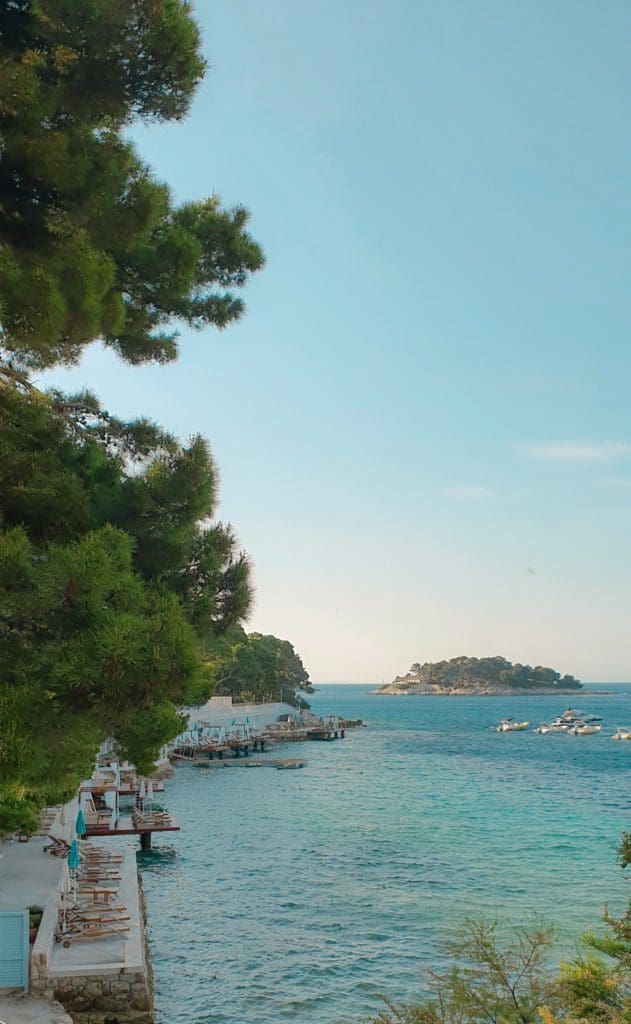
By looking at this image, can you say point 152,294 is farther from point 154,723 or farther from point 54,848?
point 54,848

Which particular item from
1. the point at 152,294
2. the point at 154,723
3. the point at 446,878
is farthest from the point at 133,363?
the point at 446,878

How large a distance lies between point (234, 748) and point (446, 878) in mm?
43141

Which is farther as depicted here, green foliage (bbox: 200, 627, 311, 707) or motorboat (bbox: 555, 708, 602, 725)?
motorboat (bbox: 555, 708, 602, 725)

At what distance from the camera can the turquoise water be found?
1725 centimetres

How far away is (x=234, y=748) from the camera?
2653 inches

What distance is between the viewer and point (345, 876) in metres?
26.2

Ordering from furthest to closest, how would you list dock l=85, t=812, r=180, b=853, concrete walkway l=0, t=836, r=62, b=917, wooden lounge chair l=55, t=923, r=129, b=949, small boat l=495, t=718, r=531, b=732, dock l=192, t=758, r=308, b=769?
small boat l=495, t=718, r=531, b=732, dock l=192, t=758, r=308, b=769, dock l=85, t=812, r=180, b=853, concrete walkway l=0, t=836, r=62, b=917, wooden lounge chair l=55, t=923, r=129, b=949

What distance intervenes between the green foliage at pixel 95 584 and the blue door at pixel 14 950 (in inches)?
230

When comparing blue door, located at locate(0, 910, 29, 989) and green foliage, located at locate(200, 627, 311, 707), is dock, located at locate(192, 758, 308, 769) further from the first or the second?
blue door, located at locate(0, 910, 29, 989)

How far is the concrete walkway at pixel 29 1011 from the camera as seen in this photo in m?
11.5

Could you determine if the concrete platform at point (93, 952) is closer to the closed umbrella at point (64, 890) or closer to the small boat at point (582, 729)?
the closed umbrella at point (64, 890)

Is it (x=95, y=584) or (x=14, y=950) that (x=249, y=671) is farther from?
(x=95, y=584)

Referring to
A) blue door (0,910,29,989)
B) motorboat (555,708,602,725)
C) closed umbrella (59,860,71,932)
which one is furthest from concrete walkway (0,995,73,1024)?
motorboat (555,708,602,725)

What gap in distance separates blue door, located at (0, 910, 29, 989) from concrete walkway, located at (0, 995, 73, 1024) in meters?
0.24
